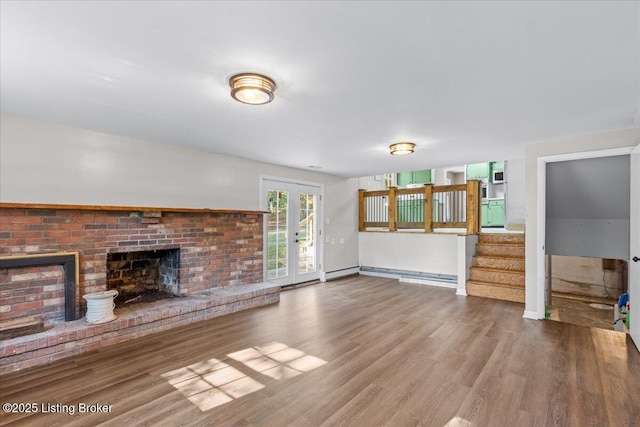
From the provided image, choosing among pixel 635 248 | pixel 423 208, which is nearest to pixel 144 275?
pixel 423 208

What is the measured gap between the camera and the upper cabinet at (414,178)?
10.2m

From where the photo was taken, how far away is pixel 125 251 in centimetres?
370

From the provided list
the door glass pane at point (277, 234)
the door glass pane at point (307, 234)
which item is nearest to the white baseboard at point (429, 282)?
the door glass pane at point (307, 234)

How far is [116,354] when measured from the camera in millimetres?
2982

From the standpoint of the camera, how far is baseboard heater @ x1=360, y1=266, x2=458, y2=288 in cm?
619

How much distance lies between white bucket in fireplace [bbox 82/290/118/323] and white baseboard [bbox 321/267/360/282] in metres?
4.11

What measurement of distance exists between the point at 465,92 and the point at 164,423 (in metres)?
3.22

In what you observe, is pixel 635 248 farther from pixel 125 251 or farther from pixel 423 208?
pixel 125 251

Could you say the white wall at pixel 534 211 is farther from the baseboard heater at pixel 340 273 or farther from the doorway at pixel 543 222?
the baseboard heater at pixel 340 273

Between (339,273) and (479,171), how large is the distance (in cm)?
533

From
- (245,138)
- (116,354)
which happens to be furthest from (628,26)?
(116,354)

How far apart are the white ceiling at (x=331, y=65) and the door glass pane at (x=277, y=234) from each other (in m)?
2.19

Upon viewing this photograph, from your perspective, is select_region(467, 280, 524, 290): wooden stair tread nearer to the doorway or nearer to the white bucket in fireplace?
the doorway

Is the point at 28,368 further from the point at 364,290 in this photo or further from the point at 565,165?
the point at 565,165
